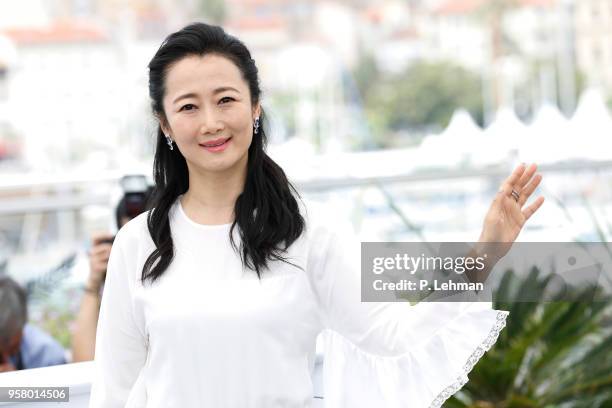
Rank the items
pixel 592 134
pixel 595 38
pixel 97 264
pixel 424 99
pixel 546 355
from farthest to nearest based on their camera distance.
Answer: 1. pixel 595 38
2. pixel 424 99
3. pixel 592 134
4. pixel 546 355
5. pixel 97 264

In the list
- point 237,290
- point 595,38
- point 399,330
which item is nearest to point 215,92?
point 237,290

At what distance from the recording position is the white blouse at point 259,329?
53.5 inches

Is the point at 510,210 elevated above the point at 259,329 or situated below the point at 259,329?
above

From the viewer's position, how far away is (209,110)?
1.40 m

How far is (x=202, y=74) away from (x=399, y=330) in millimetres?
437

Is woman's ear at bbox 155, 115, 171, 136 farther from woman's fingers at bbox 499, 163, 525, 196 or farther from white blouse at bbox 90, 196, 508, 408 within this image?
woman's fingers at bbox 499, 163, 525, 196

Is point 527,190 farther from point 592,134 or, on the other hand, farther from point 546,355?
point 592,134

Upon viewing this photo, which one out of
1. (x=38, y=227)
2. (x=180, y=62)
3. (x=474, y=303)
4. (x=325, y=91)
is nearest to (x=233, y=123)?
(x=180, y=62)

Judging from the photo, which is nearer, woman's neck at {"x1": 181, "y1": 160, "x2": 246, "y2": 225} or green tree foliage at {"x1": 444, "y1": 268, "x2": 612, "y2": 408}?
woman's neck at {"x1": 181, "y1": 160, "x2": 246, "y2": 225}

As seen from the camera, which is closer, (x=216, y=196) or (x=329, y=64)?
(x=216, y=196)

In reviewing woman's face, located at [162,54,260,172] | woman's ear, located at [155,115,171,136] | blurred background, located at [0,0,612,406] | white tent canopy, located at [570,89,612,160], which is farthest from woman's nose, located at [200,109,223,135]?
blurred background, located at [0,0,612,406]

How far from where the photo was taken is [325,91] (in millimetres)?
48031

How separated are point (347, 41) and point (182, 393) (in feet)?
175

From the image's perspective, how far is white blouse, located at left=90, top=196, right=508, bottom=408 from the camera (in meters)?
1.36
